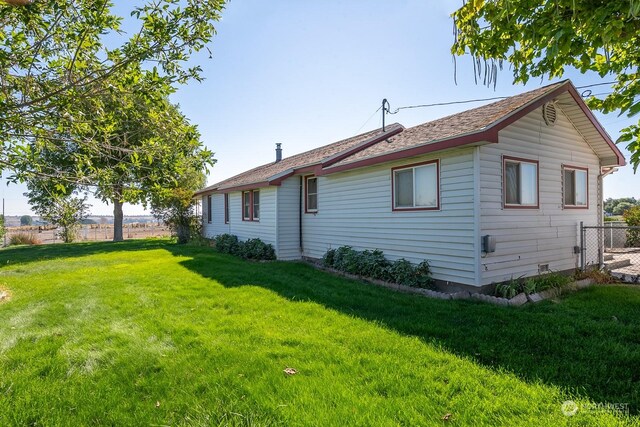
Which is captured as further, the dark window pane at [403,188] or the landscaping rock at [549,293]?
the dark window pane at [403,188]

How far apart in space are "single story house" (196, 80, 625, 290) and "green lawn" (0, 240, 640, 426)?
132 centimetres

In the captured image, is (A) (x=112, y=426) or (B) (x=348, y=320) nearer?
(A) (x=112, y=426)

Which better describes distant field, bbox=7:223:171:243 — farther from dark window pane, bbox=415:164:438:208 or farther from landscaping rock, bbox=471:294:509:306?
landscaping rock, bbox=471:294:509:306

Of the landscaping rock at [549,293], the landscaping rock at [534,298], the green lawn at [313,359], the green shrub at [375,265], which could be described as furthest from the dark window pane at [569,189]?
the green shrub at [375,265]

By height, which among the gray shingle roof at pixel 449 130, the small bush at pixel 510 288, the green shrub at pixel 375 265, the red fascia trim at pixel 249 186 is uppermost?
the gray shingle roof at pixel 449 130

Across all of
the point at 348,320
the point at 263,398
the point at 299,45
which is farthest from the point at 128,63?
the point at 299,45

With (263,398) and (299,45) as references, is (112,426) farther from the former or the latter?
(299,45)

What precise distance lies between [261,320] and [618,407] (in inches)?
160

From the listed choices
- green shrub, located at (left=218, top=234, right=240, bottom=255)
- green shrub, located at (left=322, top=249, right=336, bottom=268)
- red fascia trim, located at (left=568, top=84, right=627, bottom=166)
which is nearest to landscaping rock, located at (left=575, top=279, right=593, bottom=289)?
red fascia trim, located at (left=568, top=84, right=627, bottom=166)

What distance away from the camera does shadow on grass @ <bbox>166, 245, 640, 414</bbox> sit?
131 inches

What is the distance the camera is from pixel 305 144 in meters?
19.8

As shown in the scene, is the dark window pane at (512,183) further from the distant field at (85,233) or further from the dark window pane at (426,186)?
the distant field at (85,233)

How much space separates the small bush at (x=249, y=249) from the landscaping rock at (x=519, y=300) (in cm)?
771

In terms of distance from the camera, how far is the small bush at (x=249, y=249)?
12.0 metres
